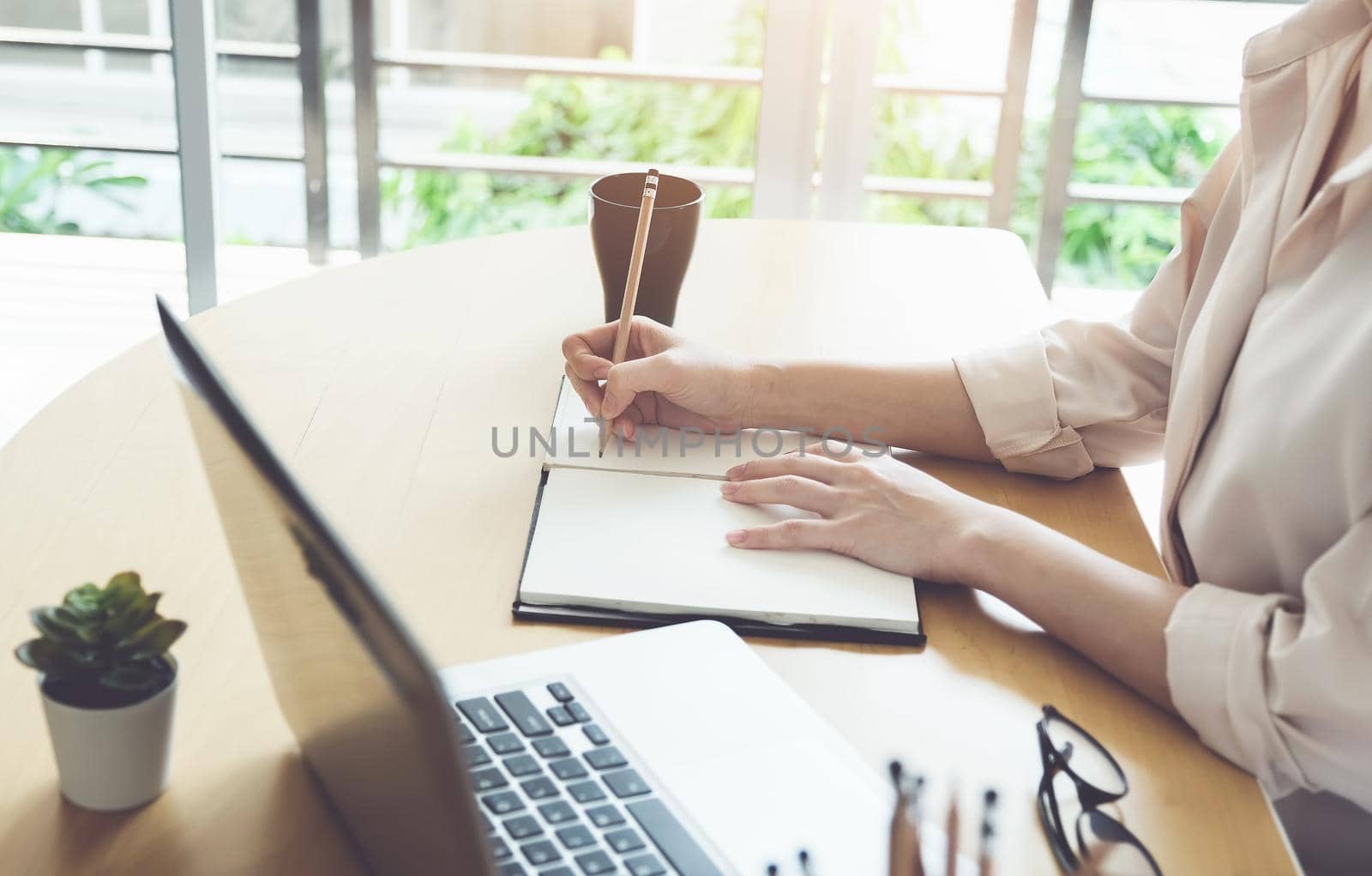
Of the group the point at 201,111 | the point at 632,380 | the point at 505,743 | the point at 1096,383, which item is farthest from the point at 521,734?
the point at 201,111

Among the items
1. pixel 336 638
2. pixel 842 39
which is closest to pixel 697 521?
pixel 336 638

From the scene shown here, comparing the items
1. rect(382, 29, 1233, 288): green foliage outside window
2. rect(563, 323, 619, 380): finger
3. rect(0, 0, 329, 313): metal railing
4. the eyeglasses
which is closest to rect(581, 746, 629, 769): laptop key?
the eyeglasses

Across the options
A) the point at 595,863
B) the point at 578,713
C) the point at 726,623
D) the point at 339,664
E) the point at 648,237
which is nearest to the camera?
the point at 339,664

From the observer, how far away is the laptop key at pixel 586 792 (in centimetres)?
62

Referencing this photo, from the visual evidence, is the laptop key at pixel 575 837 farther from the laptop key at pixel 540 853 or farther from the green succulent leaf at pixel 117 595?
the green succulent leaf at pixel 117 595

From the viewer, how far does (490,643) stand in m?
0.79

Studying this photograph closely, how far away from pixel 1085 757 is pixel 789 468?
331mm

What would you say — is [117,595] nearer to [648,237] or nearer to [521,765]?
[521,765]

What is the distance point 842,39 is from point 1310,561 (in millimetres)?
1854

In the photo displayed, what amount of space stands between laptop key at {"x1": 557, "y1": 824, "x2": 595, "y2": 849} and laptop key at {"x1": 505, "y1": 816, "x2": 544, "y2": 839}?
11 millimetres

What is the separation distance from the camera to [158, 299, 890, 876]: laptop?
0.40 meters

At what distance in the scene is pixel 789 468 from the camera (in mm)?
978

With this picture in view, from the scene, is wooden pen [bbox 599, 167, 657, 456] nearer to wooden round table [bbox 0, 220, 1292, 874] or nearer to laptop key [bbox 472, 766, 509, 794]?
wooden round table [bbox 0, 220, 1292, 874]

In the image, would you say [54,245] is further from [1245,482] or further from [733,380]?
[1245,482]
